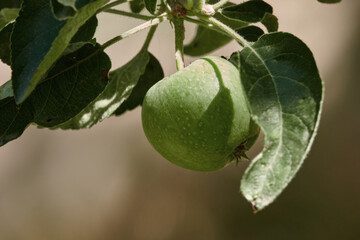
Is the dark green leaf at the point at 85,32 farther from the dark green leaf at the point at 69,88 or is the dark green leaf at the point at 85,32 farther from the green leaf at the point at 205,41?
the green leaf at the point at 205,41

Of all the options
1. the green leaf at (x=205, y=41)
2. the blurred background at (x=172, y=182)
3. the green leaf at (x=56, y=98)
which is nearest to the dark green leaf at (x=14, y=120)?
the green leaf at (x=56, y=98)

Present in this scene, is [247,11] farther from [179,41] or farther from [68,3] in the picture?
[68,3]

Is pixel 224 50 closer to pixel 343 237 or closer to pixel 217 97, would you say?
pixel 343 237

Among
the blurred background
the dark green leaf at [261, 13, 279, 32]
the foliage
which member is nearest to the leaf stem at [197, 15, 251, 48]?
the foliage

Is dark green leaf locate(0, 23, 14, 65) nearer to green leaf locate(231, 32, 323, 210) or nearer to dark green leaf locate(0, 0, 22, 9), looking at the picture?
dark green leaf locate(0, 0, 22, 9)

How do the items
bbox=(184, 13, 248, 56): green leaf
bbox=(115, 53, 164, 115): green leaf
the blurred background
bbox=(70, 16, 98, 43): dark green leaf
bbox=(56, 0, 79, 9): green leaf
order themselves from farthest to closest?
the blurred background → bbox=(184, 13, 248, 56): green leaf → bbox=(115, 53, 164, 115): green leaf → bbox=(70, 16, 98, 43): dark green leaf → bbox=(56, 0, 79, 9): green leaf

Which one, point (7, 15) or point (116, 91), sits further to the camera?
point (116, 91)

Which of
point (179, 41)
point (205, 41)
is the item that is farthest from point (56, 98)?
point (205, 41)

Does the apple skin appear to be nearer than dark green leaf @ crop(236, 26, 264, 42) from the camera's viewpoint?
Yes
